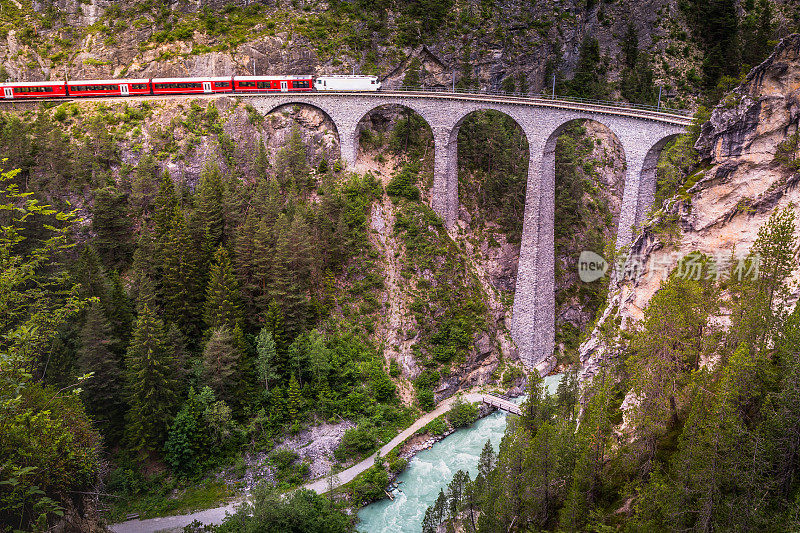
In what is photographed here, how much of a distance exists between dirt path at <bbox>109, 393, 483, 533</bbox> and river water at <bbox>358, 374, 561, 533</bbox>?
6.74ft

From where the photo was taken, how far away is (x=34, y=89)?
5494cm

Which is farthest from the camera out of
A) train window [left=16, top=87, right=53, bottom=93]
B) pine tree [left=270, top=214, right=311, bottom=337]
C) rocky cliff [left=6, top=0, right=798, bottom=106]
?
rocky cliff [left=6, top=0, right=798, bottom=106]

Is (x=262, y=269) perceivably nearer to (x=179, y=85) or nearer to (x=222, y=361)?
(x=222, y=361)

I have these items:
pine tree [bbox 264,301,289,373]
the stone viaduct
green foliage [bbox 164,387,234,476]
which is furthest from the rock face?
green foliage [bbox 164,387,234,476]

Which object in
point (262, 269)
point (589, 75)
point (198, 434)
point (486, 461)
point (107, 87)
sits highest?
point (589, 75)

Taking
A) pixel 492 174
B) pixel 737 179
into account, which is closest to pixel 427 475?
pixel 737 179

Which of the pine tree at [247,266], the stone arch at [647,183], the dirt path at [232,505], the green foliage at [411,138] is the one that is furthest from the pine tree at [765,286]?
the green foliage at [411,138]

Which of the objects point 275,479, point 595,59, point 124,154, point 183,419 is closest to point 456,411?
point 275,479

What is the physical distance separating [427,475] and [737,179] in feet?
86.1

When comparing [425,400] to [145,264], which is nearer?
[145,264]

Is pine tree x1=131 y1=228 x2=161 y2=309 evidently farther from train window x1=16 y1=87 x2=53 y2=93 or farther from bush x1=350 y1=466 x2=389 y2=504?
train window x1=16 y1=87 x2=53 y2=93

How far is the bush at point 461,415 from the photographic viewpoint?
41.3 metres

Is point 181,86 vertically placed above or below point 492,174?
above

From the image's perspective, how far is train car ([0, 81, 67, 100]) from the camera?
5462 cm
